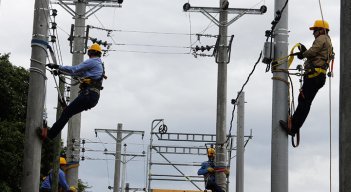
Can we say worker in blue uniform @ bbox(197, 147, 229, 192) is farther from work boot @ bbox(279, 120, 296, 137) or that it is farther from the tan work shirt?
work boot @ bbox(279, 120, 296, 137)

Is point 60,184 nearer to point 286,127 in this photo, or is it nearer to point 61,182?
point 61,182

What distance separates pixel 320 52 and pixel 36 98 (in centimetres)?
393

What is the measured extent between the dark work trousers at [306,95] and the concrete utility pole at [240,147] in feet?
37.2

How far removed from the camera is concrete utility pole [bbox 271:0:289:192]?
9.42m

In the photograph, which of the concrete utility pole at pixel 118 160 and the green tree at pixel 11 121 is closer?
the green tree at pixel 11 121

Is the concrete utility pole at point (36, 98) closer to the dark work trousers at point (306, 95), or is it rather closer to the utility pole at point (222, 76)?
the dark work trousers at point (306, 95)

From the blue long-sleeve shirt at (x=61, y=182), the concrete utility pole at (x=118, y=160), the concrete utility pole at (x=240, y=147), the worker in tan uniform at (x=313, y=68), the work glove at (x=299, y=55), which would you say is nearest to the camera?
the work glove at (x=299, y=55)
